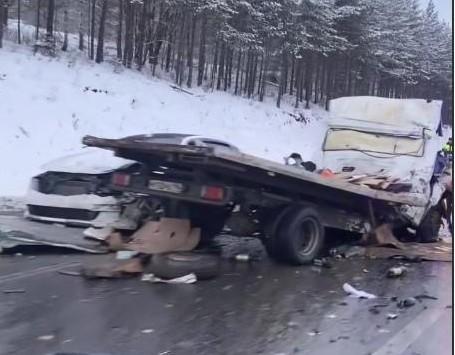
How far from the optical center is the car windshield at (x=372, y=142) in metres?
11.0

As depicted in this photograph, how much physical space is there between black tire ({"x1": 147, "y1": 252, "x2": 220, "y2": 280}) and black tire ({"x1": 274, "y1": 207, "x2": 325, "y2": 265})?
1099 mm

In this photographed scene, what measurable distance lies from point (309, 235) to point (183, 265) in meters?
2.13

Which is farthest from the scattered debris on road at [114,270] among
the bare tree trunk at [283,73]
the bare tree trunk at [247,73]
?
the bare tree trunk at [283,73]

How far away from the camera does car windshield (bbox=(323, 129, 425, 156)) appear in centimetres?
1097

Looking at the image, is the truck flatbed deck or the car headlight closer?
the truck flatbed deck

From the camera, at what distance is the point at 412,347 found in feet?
16.9

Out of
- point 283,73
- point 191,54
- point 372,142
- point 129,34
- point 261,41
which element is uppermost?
point 261,41

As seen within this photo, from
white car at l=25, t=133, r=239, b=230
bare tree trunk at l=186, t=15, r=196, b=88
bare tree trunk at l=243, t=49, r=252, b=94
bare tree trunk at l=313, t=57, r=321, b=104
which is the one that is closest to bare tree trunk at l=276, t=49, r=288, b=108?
bare tree trunk at l=243, t=49, r=252, b=94

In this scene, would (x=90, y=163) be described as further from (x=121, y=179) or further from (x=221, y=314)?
(x=221, y=314)

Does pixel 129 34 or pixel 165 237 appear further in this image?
pixel 129 34

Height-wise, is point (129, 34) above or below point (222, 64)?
above

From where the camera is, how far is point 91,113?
70.4 ft

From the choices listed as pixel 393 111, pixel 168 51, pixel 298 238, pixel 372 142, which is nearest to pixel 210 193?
pixel 298 238

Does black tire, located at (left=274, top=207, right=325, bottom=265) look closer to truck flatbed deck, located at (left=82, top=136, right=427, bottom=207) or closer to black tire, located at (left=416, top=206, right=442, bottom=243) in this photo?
truck flatbed deck, located at (left=82, top=136, right=427, bottom=207)
